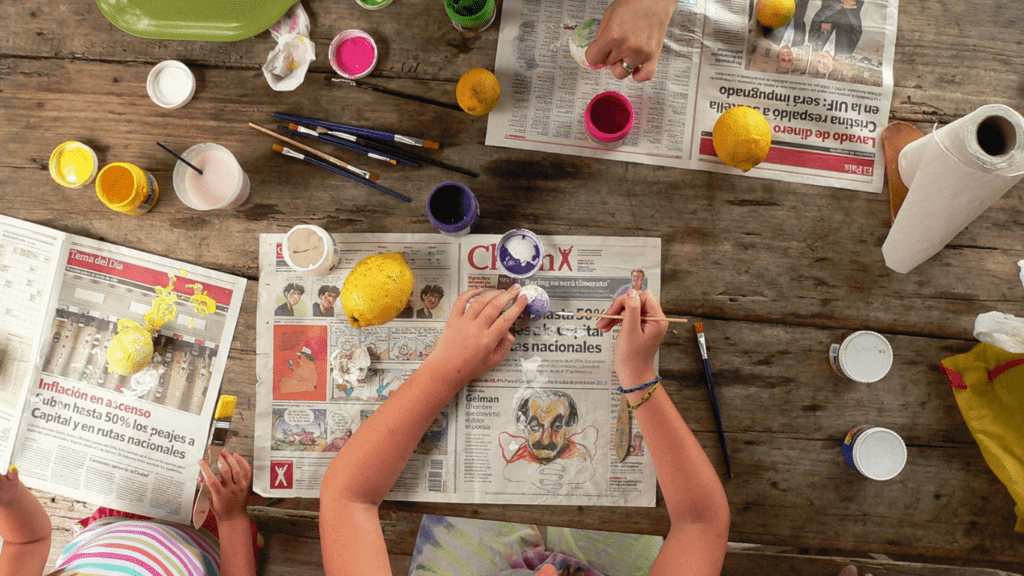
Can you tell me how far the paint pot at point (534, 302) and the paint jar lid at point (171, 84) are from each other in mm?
783

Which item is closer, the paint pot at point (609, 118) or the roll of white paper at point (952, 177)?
the roll of white paper at point (952, 177)

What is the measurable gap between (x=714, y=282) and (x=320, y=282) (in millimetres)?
770

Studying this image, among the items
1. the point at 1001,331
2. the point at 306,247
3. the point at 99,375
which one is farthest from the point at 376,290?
the point at 1001,331

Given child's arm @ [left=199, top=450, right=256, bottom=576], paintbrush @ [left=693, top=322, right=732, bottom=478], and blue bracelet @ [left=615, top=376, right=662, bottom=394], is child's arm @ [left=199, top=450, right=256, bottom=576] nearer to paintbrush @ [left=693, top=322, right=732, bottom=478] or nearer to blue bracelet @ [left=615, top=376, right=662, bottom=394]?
blue bracelet @ [left=615, top=376, right=662, bottom=394]

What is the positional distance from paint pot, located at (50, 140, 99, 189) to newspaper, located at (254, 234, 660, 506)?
0.39 m

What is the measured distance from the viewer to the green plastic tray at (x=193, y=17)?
1118 mm

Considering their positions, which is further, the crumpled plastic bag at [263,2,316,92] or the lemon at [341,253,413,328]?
the crumpled plastic bag at [263,2,316,92]

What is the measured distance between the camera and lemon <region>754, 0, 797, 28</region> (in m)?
1.06

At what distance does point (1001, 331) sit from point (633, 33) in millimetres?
841

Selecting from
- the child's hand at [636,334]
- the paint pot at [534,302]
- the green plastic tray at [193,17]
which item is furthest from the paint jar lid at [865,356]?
the green plastic tray at [193,17]

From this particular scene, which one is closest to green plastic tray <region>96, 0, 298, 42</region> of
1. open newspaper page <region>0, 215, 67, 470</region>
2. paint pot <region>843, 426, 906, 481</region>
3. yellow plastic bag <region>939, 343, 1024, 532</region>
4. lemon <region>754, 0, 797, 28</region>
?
open newspaper page <region>0, 215, 67, 470</region>

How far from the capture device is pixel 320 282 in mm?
1100

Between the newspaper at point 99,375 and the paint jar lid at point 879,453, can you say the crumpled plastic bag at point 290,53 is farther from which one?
the paint jar lid at point 879,453

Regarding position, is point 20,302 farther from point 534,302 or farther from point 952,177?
point 952,177
